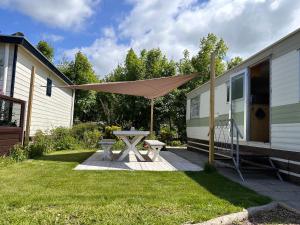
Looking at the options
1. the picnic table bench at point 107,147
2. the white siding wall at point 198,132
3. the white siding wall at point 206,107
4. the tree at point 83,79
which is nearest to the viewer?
the picnic table bench at point 107,147

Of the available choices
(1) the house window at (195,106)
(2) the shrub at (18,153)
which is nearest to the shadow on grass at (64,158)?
(2) the shrub at (18,153)

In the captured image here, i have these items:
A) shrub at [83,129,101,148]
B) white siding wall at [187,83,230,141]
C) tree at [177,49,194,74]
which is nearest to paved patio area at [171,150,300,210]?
white siding wall at [187,83,230,141]

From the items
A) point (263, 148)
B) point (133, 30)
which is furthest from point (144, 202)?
point (133, 30)

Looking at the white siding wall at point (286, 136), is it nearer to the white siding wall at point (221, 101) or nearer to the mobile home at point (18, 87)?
the white siding wall at point (221, 101)

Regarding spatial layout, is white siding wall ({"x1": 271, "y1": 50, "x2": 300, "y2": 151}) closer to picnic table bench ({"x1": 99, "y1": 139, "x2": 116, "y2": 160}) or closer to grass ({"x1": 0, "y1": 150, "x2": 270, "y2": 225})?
grass ({"x1": 0, "y1": 150, "x2": 270, "y2": 225})

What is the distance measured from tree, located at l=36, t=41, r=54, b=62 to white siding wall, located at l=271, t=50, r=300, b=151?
18405 millimetres

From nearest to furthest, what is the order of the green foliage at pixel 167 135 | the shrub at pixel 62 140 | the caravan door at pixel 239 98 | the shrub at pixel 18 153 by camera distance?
the caravan door at pixel 239 98, the shrub at pixel 18 153, the shrub at pixel 62 140, the green foliage at pixel 167 135

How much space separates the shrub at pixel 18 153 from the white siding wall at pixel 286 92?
19.3ft

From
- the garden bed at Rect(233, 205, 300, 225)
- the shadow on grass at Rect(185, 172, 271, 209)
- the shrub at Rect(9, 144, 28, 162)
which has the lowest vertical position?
the garden bed at Rect(233, 205, 300, 225)

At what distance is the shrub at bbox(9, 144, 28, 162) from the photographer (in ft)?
27.4

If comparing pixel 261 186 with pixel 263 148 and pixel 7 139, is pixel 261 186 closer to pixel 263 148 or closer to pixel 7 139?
pixel 263 148

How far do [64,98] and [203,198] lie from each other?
11.9 m

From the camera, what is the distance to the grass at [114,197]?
3.72 metres

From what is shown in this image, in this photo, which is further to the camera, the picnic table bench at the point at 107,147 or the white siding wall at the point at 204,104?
the white siding wall at the point at 204,104
